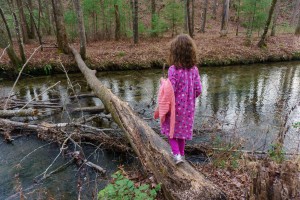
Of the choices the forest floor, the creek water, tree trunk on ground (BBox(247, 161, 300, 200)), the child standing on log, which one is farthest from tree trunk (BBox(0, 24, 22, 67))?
tree trunk on ground (BBox(247, 161, 300, 200))

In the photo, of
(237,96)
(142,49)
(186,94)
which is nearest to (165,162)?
(186,94)

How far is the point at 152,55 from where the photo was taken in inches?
623

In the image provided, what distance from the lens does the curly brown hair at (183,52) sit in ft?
10.8

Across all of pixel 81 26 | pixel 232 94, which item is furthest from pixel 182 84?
pixel 81 26

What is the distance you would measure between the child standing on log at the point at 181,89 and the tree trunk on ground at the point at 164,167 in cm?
20

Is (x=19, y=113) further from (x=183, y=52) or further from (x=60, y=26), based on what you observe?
(x=60, y=26)

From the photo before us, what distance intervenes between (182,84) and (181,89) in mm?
75

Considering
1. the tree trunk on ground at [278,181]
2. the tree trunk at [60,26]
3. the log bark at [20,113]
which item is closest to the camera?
the tree trunk on ground at [278,181]

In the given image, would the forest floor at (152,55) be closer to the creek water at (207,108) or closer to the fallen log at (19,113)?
the creek water at (207,108)

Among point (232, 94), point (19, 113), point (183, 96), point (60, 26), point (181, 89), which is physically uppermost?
point (60, 26)

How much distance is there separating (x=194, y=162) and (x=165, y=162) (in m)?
1.84

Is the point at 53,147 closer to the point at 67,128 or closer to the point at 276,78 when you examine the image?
the point at 67,128

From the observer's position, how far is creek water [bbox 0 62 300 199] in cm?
523

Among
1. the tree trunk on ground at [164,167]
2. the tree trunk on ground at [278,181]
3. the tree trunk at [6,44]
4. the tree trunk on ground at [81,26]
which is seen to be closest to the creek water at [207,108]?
the tree trunk at [6,44]
